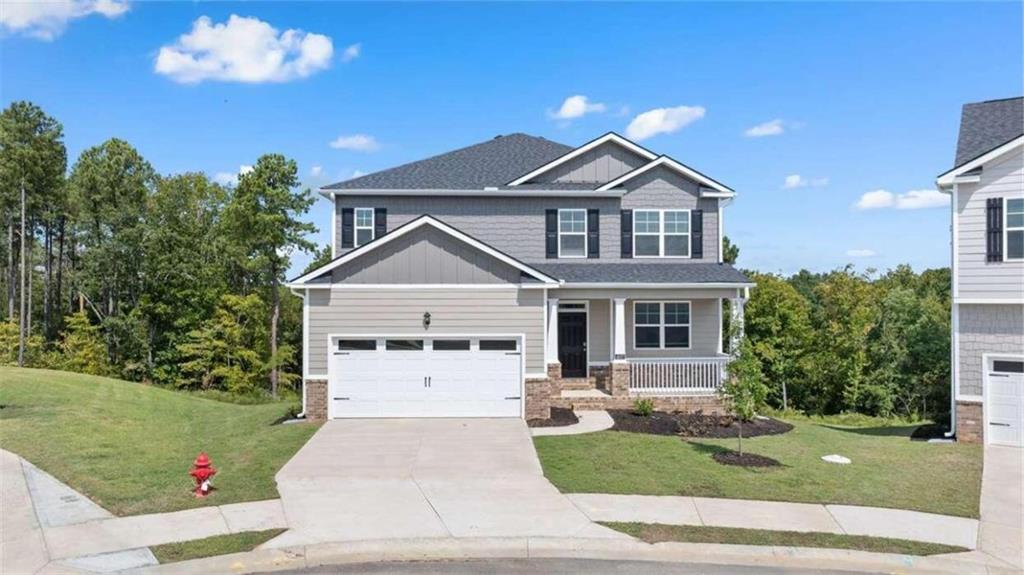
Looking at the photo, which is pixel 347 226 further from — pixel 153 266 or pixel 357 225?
pixel 153 266

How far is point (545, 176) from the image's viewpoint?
72.2 ft

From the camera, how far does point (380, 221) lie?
21344 mm

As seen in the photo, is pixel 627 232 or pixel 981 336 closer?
pixel 981 336

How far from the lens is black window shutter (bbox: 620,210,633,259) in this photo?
21.6 metres

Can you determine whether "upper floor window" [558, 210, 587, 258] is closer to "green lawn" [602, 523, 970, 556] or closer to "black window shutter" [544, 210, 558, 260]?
"black window shutter" [544, 210, 558, 260]

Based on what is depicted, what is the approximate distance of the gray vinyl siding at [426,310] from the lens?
16.9 meters

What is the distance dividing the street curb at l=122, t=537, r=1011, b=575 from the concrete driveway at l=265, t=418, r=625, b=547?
0.80 feet

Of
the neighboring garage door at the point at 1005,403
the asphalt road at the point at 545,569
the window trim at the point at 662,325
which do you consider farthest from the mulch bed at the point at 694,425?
the asphalt road at the point at 545,569

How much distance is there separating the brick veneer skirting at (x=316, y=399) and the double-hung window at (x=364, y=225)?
19.0 ft

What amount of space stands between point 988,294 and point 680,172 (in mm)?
8982

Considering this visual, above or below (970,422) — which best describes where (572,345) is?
above

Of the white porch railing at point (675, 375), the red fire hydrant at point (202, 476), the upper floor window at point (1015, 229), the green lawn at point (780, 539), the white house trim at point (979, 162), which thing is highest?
the white house trim at point (979, 162)

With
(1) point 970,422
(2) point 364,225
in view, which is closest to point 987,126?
(1) point 970,422

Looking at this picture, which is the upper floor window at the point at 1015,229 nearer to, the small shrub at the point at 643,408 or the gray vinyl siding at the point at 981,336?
the gray vinyl siding at the point at 981,336
